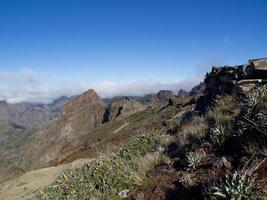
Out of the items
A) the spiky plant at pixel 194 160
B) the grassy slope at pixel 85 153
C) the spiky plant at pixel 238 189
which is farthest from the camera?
the grassy slope at pixel 85 153

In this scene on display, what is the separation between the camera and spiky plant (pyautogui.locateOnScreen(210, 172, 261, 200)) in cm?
638

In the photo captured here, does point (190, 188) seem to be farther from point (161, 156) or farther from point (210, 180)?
Answer: point (161, 156)

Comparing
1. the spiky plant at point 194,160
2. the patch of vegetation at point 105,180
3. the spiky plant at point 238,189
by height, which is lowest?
the patch of vegetation at point 105,180

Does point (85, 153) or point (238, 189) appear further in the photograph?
point (85, 153)

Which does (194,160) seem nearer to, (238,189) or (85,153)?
(238,189)

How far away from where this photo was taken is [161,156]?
38.2 ft

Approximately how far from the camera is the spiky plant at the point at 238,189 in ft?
20.9

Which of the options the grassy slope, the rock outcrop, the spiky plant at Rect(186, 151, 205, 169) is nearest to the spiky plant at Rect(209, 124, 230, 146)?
the spiky plant at Rect(186, 151, 205, 169)

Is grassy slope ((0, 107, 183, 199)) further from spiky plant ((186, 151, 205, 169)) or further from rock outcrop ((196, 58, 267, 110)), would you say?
spiky plant ((186, 151, 205, 169))

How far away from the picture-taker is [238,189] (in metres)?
6.44

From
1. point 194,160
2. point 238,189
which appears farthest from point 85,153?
point 238,189

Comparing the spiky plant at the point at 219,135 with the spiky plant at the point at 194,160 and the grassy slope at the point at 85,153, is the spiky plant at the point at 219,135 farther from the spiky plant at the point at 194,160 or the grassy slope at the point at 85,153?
the grassy slope at the point at 85,153

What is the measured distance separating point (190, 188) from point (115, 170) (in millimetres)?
3932

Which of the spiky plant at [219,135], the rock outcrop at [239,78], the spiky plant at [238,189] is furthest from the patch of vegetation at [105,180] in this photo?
the rock outcrop at [239,78]
